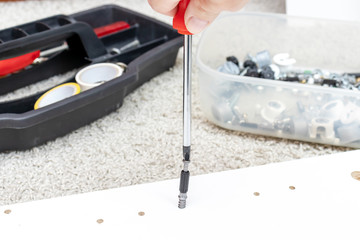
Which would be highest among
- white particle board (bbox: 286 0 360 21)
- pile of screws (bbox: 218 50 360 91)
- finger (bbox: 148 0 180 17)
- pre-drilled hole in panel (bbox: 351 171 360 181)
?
finger (bbox: 148 0 180 17)

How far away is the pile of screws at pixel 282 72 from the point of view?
0.90 m

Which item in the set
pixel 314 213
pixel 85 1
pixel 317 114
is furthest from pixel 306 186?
pixel 85 1

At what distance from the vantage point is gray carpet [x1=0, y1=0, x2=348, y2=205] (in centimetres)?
74

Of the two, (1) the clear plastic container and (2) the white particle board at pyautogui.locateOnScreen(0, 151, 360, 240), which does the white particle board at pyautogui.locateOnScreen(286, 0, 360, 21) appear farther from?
(2) the white particle board at pyautogui.locateOnScreen(0, 151, 360, 240)

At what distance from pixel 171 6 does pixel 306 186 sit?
34 centimetres

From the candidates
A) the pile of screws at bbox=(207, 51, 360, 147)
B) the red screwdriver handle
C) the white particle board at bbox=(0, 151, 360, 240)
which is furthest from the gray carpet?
the red screwdriver handle

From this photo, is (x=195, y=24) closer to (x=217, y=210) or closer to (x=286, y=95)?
(x=217, y=210)

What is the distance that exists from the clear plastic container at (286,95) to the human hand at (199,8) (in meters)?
0.40

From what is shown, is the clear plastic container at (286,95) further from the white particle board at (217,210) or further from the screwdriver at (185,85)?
the screwdriver at (185,85)

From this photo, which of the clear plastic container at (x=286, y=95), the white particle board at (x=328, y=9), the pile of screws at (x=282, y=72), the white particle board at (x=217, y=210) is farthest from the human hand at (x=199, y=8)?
the white particle board at (x=328, y=9)

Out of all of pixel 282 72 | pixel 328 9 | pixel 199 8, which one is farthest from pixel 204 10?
pixel 328 9

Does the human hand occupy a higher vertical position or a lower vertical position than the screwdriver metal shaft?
higher

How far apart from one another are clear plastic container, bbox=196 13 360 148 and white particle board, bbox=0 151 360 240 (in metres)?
0.17

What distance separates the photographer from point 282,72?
0.99 metres
